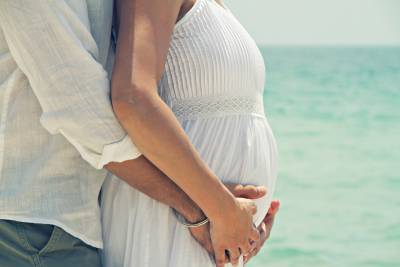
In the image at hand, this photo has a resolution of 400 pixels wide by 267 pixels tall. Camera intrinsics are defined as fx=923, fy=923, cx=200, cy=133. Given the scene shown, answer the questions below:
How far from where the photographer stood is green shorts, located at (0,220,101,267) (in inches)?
69.7

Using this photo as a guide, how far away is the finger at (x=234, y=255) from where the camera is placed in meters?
1.92

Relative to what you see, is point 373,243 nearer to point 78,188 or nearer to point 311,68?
point 78,188

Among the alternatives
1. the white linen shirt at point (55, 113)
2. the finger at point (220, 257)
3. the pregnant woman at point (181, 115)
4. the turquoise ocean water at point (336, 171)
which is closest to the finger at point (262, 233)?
the pregnant woman at point (181, 115)

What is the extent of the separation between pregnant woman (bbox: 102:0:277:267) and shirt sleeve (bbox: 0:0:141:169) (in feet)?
0.12

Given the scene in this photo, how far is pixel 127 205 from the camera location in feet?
6.29

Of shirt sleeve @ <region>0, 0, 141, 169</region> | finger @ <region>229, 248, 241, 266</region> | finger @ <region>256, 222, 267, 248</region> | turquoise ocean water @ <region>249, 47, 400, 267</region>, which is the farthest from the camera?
turquoise ocean water @ <region>249, 47, 400, 267</region>

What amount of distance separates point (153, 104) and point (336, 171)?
8610 millimetres

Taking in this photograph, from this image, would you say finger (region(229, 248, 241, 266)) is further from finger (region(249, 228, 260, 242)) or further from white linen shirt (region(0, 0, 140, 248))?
white linen shirt (region(0, 0, 140, 248))

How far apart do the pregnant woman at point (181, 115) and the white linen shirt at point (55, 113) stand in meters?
0.05

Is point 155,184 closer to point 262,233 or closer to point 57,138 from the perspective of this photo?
point 57,138

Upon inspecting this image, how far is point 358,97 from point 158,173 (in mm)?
15961

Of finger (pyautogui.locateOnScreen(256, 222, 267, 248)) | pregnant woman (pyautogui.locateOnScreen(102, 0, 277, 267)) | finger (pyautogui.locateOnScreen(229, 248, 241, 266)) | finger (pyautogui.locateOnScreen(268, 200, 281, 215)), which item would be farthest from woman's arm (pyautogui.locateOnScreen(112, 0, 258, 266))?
finger (pyautogui.locateOnScreen(268, 200, 281, 215))

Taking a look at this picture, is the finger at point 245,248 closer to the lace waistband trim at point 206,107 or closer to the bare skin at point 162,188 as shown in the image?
the bare skin at point 162,188

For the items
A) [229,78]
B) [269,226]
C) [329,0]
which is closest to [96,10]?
[229,78]
